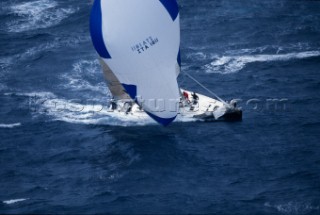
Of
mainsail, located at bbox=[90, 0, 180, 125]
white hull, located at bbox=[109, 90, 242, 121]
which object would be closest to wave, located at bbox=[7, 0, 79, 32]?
white hull, located at bbox=[109, 90, 242, 121]

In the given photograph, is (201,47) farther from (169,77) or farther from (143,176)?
(143,176)

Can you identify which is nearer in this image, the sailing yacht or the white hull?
the sailing yacht

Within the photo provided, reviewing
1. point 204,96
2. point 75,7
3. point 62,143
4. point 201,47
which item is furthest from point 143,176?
point 75,7

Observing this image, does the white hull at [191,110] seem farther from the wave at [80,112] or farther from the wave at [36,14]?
the wave at [36,14]

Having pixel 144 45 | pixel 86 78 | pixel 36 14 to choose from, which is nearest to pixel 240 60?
pixel 86 78

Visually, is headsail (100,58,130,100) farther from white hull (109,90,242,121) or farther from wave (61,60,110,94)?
wave (61,60,110,94)

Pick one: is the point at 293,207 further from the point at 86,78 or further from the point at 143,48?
the point at 86,78
